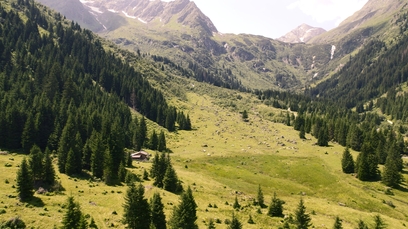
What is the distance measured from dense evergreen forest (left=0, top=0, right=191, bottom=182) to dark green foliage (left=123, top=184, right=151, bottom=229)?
1280 inches

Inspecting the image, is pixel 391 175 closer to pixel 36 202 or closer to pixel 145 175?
pixel 145 175

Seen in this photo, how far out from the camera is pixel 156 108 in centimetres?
17012

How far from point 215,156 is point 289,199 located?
4063 cm

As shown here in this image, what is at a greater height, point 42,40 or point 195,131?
point 42,40

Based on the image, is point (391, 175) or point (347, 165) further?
point (347, 165)

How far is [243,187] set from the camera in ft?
273

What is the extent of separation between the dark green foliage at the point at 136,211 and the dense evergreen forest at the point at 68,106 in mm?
32500

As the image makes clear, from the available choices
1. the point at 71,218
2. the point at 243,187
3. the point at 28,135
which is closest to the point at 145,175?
the point at 243,187

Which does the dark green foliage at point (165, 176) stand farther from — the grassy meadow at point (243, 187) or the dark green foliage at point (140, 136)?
the dark green foliage at point (140, 136)

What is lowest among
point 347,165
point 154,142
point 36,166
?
point 36,166

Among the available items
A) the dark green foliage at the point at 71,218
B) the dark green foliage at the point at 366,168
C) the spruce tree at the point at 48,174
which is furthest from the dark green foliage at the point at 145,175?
the dark green foliage at the point at 366,168

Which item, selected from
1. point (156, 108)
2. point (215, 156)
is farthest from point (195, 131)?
point (215, 156)

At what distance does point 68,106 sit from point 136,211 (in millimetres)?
87220

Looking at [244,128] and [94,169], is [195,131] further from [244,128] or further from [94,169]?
[94,169]
